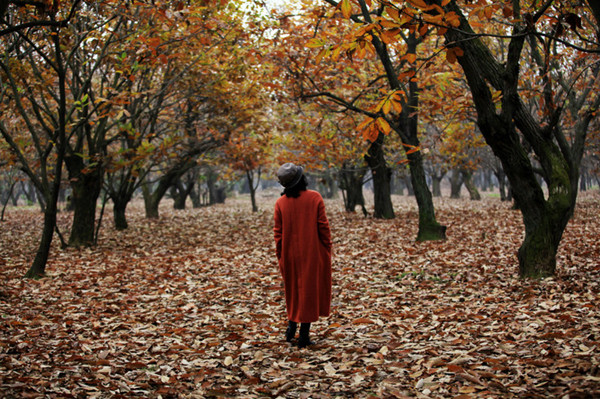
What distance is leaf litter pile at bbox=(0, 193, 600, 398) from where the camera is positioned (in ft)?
12.3

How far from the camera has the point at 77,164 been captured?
1233 cm

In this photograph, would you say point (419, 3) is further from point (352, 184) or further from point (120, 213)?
point (352, 184)

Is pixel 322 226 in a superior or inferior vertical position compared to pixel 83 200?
inferior

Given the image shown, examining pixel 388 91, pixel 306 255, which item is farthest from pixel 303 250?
pixel 388 91

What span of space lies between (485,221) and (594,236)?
457 centimetres

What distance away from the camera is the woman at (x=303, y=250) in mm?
4781

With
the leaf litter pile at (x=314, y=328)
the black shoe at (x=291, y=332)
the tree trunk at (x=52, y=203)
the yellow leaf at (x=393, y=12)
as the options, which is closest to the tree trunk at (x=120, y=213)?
the leaf litter pile at (x=314, y=328)

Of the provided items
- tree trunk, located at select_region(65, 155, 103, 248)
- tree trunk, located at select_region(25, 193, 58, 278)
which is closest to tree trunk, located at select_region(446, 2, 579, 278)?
tree trunk, located at select_region(25, 193, 58, 278)

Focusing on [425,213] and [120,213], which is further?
[120,213]

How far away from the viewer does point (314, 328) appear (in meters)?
5.63

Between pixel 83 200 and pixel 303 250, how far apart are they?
9047 mm

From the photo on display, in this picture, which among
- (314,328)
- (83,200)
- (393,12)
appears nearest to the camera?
(393,12)

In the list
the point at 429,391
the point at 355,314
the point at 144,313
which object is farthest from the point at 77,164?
the point at 429,391

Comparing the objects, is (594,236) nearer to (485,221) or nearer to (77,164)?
(485,221)
